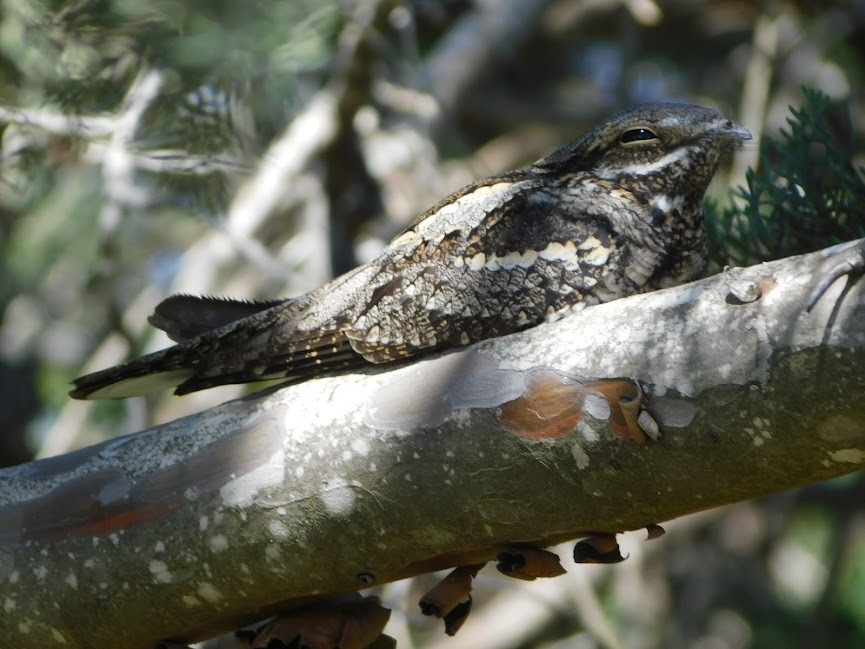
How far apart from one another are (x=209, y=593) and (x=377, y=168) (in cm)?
297

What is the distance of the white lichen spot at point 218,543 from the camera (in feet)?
7.13

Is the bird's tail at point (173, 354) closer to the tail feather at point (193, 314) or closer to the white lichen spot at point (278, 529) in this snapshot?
the tail feather at point (193, 314)

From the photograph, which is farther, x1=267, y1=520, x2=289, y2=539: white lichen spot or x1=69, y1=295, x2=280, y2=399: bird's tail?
x1=69, y1=295, x2=280, y2=399: bird's tail

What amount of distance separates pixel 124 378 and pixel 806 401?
5.31 feet

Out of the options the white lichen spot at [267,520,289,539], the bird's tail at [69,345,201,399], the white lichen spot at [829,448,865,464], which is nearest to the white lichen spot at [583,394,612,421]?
the white lichen spot at [829,448,865,464]

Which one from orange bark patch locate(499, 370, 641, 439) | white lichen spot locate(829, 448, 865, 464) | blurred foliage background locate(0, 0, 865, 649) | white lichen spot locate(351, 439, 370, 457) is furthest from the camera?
blurred foliage background locate(0, 0, 865, 649)

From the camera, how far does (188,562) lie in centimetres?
A: 220

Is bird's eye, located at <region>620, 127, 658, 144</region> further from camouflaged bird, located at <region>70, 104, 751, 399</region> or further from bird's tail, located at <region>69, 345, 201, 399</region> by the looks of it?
bird's tail, located at <region>69, 345, 201, 399</region>

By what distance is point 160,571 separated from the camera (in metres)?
2.21

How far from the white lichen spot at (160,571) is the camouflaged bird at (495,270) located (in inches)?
20.1

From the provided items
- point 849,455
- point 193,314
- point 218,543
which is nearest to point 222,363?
point 193,314

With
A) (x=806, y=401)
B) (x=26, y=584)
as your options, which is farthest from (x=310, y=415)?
(x=806, y=401)

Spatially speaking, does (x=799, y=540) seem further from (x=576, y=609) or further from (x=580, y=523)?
(x=580, y=523)

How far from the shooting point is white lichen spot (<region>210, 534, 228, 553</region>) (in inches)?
85.6
